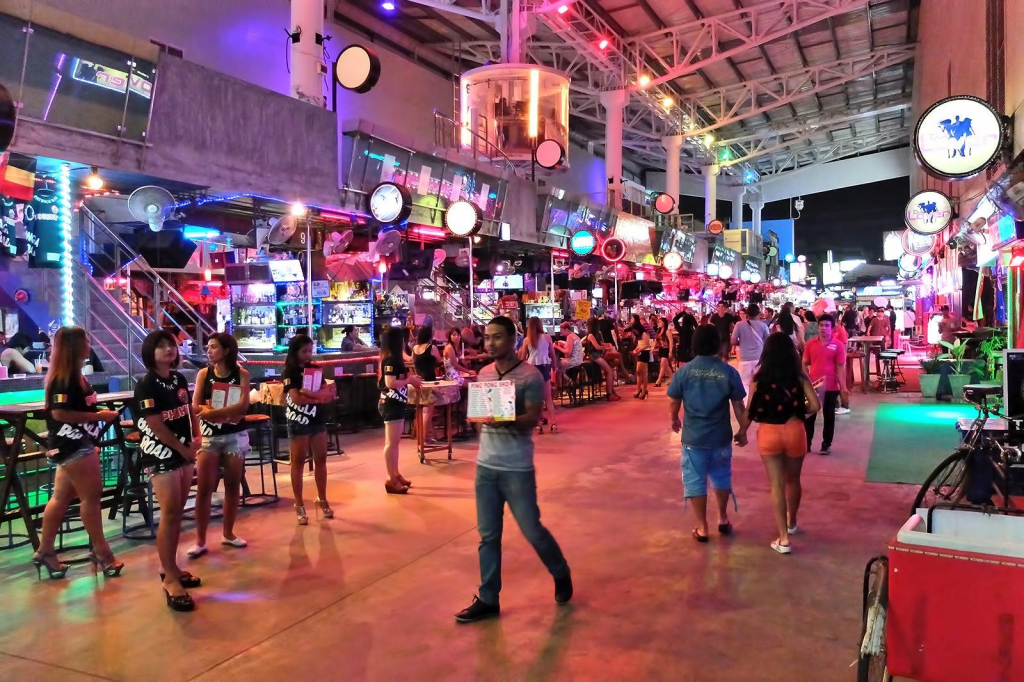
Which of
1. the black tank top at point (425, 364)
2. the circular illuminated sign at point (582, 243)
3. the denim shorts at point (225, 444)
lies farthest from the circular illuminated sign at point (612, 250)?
the denim shorts at point (225, 444)

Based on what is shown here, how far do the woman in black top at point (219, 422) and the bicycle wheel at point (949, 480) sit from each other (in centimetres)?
483

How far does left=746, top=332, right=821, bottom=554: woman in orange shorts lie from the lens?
5.36 metres

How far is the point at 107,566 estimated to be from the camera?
5.06 meters

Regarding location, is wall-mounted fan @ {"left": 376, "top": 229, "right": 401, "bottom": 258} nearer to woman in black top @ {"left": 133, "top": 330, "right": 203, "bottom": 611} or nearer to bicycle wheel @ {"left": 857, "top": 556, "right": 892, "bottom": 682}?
woman in black top @ {"left": 133, "top": 330, "right": 203, "bottom": 611}

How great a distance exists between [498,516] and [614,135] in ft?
71.5

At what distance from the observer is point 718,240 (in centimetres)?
3859

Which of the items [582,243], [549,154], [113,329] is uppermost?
[549,154]

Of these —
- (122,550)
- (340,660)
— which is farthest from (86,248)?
(340,660)

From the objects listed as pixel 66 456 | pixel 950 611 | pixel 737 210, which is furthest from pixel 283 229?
pixel 737 210

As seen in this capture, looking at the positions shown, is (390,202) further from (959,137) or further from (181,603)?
(181,603)

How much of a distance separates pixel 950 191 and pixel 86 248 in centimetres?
1846

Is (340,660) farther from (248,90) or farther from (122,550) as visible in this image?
(248,90)

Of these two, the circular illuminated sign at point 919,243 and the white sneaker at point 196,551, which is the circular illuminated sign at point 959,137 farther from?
the circular illuminated sign at point 919,243

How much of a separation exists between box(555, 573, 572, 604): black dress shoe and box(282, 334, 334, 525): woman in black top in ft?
8.82
